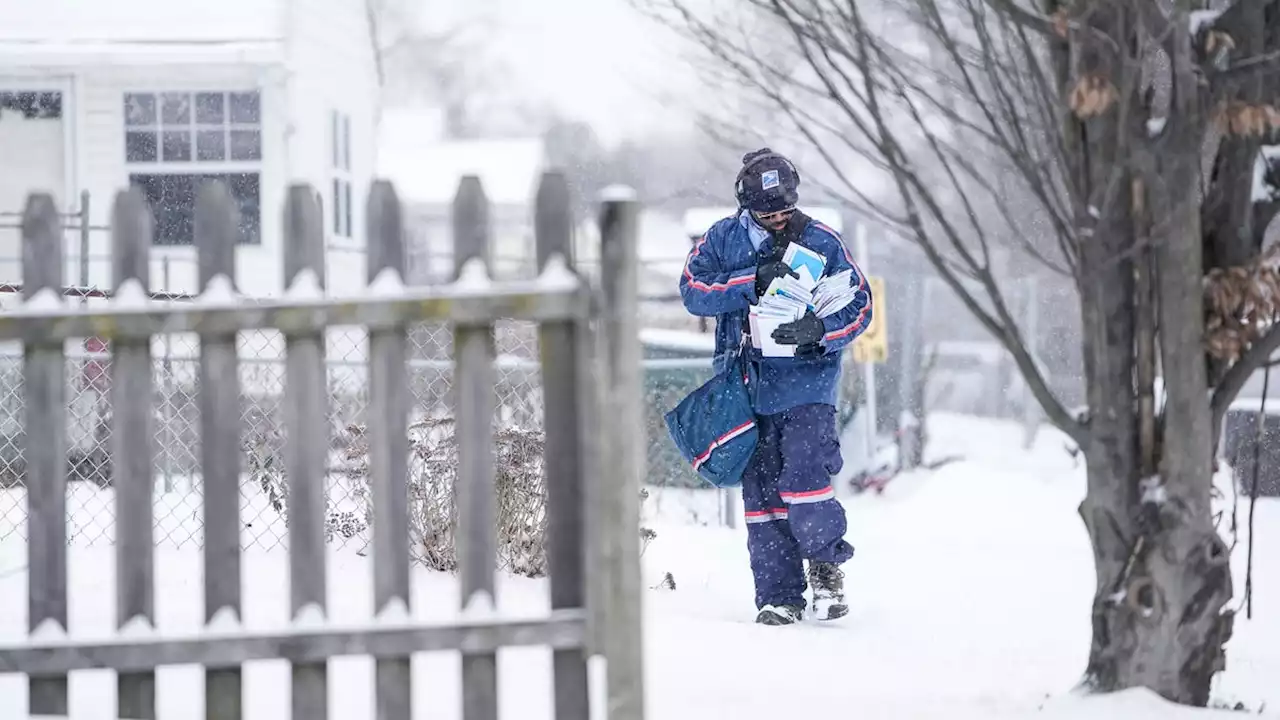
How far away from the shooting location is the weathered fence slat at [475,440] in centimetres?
272

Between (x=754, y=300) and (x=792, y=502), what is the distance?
2.40 feet

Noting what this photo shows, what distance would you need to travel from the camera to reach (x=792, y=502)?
502cm

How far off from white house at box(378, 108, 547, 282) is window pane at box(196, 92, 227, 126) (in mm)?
17053

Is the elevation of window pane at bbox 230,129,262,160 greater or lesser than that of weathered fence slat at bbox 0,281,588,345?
greater

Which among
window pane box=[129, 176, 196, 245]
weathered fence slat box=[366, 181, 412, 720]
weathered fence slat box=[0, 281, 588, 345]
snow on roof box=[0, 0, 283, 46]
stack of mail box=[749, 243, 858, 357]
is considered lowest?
weathered fence slat box=[366, 181, 412, 720]

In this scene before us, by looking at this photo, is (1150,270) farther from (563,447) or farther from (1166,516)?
(563,447)

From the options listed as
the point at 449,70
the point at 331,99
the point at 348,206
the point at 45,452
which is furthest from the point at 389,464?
the point at 449,70

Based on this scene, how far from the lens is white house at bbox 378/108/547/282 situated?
35.2m

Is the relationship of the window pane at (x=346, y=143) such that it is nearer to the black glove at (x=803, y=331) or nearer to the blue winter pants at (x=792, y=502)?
the blue winter pants at (x=792, y=502)

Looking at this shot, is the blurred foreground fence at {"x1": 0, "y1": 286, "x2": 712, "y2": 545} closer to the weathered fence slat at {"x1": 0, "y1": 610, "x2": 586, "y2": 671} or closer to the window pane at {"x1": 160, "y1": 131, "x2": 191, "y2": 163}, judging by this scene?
the weathered fence slat at {"x1": 0, "y1": 610, "x2": 586, "y2": 671}

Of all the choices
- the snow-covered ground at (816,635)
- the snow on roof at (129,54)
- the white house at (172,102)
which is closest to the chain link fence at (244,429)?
the snow-covered ground at (816,635)

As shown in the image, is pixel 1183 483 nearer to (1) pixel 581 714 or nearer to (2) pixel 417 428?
(1) pixel 581 714

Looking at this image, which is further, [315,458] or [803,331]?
[803,331]

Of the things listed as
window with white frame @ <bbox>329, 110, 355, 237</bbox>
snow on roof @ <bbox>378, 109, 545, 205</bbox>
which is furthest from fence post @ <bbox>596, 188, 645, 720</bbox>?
snow on roof @ <bbox>378, 109, 545, 205</bbox>
